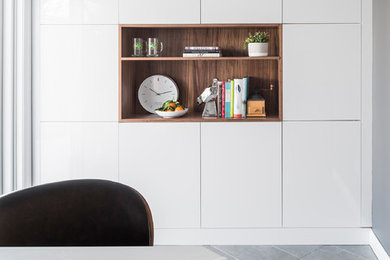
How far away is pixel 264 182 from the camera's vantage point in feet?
9.55

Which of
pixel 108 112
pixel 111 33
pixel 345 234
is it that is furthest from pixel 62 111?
pixel 345 234

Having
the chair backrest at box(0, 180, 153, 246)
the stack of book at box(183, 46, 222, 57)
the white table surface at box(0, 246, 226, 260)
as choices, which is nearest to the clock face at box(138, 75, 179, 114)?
the stack of book at box(183, 46, 222, 57)

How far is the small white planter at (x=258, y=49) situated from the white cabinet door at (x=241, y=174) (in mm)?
480

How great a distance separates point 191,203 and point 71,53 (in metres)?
1.33

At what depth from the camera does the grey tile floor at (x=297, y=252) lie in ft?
8.95

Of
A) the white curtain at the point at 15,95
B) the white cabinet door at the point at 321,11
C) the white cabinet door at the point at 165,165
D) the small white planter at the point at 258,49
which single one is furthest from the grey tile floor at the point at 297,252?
the white cabinet door at the point at 321,11

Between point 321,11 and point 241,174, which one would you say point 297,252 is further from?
point 321,11

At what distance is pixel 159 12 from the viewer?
2.88 m

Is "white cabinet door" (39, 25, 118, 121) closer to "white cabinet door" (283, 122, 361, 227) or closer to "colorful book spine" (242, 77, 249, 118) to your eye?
"colorful book spine" (242, 77, 249, 118)

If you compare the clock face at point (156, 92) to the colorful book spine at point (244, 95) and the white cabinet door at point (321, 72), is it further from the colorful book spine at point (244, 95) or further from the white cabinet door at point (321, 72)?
the white cabinet door at point (321, 72)

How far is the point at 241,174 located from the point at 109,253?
2070 mm

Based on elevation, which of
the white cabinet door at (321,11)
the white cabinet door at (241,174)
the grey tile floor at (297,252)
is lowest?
the grey tile floor at (297,252)

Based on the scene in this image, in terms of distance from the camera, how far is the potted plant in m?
2.88

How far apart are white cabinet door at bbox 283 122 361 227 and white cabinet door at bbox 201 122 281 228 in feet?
0.29
